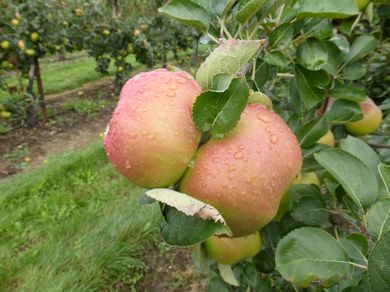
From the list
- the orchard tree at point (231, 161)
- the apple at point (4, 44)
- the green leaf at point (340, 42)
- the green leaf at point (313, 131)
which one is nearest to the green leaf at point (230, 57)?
the orchard tree at point (231, 161)

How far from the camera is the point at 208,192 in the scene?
416mm

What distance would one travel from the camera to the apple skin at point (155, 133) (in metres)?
0.42

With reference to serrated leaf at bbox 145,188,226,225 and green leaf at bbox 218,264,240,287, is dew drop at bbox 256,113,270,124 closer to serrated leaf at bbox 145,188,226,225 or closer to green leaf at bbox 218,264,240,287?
serrated leaf at bbox 145,188,226,225

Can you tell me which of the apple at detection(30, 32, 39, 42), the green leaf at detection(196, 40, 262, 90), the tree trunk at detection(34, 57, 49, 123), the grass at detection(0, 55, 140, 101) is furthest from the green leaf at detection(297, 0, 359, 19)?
the grass at detection(0, 55, 140, 101)

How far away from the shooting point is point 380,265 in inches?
13.7

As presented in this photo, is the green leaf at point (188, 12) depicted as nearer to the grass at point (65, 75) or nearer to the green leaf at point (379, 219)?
the green leaf at point (379, 219)

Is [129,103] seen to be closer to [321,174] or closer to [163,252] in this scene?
[321,174]

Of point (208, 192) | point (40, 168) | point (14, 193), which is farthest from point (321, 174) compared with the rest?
point (40, 168)

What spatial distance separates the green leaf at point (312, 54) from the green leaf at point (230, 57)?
190 mm

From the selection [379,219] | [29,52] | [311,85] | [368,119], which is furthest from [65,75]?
[379,219]

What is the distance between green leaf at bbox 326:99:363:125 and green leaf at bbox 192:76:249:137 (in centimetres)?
33

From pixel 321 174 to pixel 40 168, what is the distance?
9.99 ft

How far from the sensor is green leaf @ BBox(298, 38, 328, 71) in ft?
1.99

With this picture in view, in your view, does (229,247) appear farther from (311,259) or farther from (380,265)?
(380,265)
